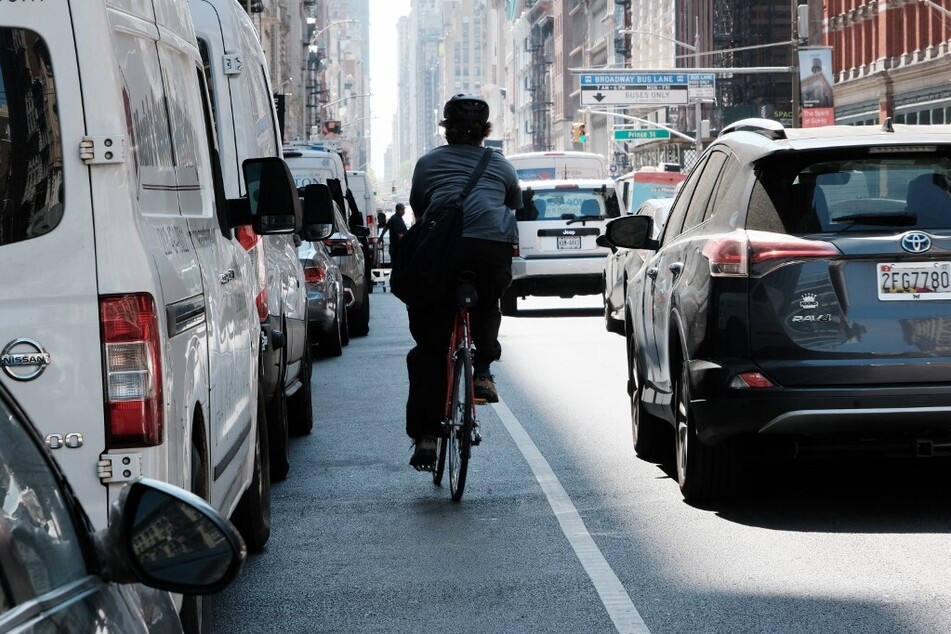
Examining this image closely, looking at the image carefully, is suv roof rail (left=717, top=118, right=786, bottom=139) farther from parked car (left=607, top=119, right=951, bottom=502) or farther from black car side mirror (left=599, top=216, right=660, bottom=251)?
black car side mirror (left=599, top=216, right=660, bottom=251)

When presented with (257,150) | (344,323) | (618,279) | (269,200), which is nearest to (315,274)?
(344,323)

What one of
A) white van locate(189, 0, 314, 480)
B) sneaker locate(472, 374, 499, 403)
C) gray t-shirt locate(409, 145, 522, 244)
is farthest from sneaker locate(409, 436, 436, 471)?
gray t-shirt locate(409, 145, 522, 244)

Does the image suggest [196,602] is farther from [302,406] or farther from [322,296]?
[322,296]

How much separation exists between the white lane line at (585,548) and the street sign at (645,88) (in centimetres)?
5770

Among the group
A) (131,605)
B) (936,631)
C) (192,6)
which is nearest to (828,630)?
(936,631)

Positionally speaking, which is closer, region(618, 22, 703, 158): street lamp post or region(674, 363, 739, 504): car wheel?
region(674, 363, 739, 504): car wheel

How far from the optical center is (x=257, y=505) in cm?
723

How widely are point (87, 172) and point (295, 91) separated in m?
101

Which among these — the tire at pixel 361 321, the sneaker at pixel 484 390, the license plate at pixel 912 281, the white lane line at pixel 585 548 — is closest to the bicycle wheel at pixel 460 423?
the sneaker at pixel 484 390

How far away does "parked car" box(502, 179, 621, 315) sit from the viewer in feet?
83.8

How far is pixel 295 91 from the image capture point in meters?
104

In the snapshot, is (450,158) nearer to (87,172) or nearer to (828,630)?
(828,630)

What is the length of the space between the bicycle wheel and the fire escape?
496 feet

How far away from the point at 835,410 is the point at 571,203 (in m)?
18.7
